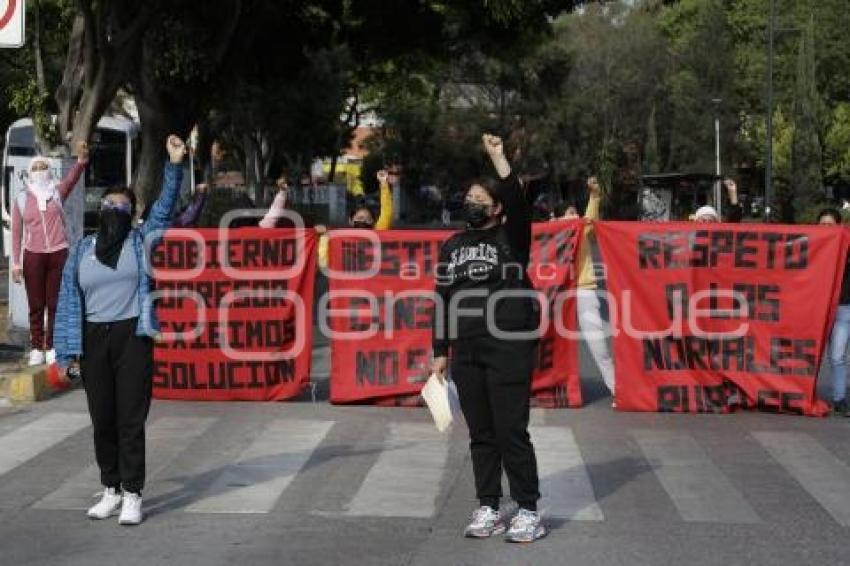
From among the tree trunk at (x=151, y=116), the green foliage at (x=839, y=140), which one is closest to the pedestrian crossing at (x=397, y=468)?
the tree trunk at (x=151, y=116)

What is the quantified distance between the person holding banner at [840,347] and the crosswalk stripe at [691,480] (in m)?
1.66

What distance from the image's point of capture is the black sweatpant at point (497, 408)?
6.74 metres

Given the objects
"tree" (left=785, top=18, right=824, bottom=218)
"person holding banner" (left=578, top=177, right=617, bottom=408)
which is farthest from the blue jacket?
"tree" (left=785, top=18, right=824, bottom=218)

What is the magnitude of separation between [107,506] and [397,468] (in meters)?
2.04

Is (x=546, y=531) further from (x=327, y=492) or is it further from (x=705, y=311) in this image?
(x=705, y=311)

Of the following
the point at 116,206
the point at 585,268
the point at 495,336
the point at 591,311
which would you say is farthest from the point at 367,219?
the point at 495,336

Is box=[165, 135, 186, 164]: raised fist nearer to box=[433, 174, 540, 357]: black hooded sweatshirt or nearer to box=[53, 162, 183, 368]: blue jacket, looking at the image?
box=[53, 162, 183, 368]: blue jacket

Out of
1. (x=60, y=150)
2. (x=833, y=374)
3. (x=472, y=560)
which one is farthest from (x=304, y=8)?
(x=472, y=560)

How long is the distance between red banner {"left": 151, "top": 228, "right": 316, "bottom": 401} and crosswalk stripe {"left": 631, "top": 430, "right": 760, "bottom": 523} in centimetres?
303

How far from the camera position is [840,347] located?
1090 cm

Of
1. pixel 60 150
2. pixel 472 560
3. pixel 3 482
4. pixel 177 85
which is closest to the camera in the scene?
pixel 472 560

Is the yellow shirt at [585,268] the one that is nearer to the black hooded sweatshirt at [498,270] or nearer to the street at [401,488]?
the street at [401,488]

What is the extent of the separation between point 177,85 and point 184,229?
13.7 meters

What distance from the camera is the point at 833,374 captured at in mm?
10984
